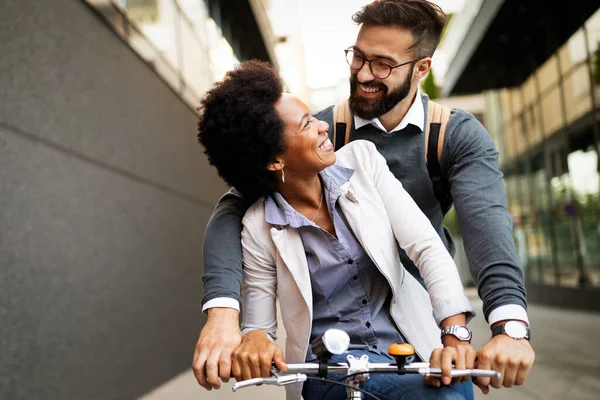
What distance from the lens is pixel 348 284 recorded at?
90.0 inches

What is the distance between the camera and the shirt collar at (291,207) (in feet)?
7.48

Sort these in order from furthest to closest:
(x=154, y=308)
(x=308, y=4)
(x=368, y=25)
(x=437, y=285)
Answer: (x=308, y=4) < (x=154, y=308) < (x=368, y=25) < (x=437, y=285)

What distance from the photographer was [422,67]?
3.01 m

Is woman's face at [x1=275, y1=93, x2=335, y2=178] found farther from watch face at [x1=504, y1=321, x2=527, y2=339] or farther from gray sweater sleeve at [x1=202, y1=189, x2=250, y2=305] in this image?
watch face at [x1=504, y1=321, x2=527, y2=339]

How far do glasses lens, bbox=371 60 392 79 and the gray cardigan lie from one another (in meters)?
0.22

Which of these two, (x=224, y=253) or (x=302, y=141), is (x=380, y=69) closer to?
(x=302, y=141)

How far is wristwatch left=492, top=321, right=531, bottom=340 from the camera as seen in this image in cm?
195

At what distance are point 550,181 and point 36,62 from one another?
44.3 ft

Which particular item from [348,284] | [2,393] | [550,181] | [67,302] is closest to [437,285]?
[348,284]

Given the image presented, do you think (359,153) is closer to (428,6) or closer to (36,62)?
(428,6)

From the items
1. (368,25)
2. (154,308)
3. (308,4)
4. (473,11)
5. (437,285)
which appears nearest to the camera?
(437,285)

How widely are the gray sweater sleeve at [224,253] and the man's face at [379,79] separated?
712mm

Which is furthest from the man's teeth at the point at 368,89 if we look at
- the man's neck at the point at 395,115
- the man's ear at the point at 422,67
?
the man's ear at the point at 422,67

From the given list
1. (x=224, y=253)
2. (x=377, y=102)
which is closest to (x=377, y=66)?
(x=377, y=102)
